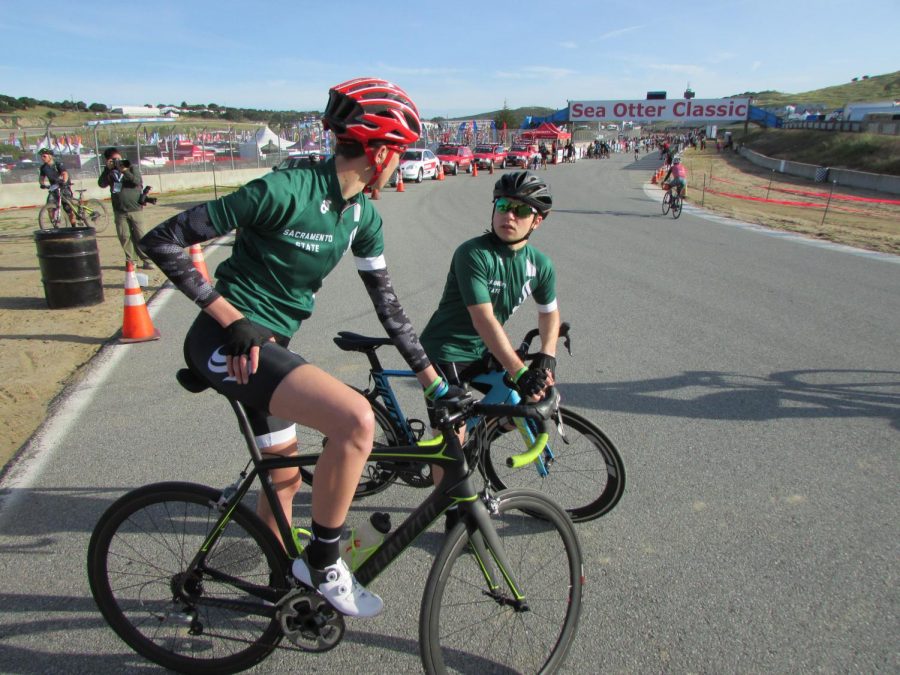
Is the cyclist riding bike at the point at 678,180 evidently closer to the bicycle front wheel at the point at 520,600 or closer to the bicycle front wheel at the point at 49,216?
the bicycle front wheel at the point at 49,216

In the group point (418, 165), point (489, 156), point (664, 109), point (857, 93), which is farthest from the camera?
point (857, 93)

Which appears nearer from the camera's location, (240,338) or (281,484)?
(240,338)

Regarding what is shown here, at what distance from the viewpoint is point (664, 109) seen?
8038 centimetres

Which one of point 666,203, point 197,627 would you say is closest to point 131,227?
point 197,627

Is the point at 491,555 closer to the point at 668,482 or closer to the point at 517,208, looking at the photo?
the point at 517,208

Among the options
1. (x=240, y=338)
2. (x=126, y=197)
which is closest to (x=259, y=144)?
(x=126, y=197)

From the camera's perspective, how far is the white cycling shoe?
2213 millimetres

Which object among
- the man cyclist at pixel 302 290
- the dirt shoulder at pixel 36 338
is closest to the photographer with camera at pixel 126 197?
the dirt shoulder at pixel 36 338

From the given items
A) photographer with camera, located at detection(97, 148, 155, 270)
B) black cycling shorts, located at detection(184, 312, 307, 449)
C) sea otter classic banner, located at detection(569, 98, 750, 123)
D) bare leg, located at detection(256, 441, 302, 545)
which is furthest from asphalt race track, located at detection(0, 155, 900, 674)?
sea otter classic banner, located at detection(569, 98, 750, 123)

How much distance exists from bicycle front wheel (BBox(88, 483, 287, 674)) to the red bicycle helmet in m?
1.42

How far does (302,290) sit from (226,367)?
428mm

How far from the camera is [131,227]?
408 inches

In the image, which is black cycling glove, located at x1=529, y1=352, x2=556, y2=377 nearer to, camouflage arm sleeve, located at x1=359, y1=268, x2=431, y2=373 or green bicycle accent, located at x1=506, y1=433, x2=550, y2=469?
camouflage arm sleeve, located at x1=359, y1=268, x2=431, y2=373

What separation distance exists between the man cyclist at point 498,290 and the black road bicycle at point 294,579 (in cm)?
81
